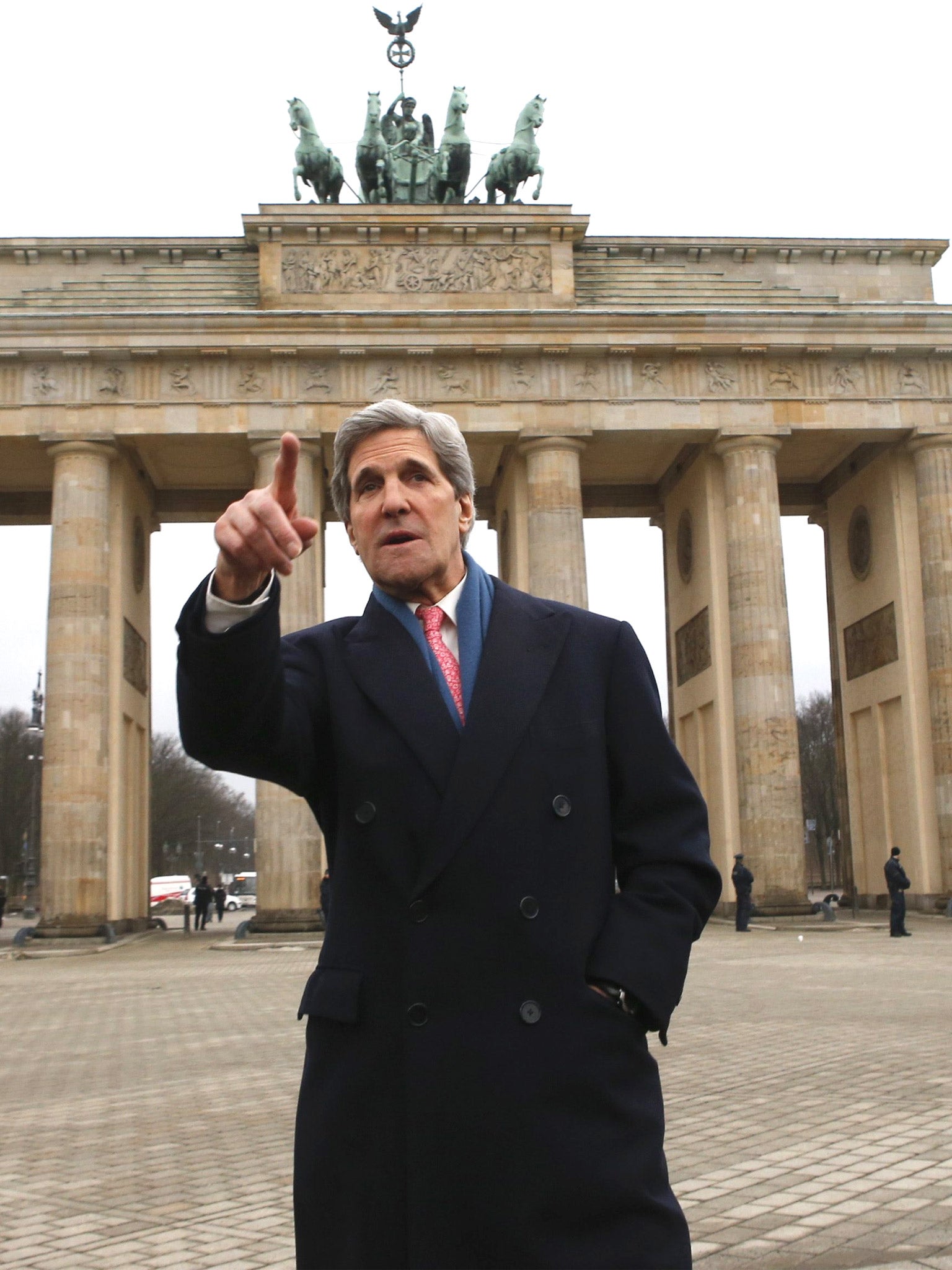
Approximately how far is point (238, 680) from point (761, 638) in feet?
106

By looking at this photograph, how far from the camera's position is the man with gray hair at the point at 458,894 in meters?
2.52

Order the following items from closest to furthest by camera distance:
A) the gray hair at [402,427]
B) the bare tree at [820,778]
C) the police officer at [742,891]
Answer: the gray hair at [402,427] < the police officer at [742,891] < the bare tree at [820,778]

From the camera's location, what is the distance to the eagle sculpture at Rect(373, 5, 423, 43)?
135ft

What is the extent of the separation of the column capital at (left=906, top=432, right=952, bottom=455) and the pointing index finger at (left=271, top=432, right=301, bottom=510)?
34793 millimetres

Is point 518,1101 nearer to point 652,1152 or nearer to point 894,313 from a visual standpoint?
point 652,1152

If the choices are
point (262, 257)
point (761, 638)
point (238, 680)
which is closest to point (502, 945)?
point (238, 680)

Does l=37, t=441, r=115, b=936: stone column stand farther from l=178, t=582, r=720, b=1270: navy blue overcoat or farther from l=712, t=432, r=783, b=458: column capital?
l=178, t=582, r=720, b=1270: navy blue overcoat

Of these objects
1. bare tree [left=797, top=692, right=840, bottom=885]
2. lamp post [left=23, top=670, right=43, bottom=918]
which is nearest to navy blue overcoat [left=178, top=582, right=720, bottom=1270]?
lamp post [left=23, top=670, right=43, bottom=918]

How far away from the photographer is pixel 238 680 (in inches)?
101

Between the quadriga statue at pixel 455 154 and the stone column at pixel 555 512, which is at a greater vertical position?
the quadriga statue at pixel 455 154

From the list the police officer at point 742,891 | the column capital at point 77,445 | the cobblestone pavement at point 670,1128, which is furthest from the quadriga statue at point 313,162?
the cobblestone pavement at point 670,1128

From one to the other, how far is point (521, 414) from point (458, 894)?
32.5m

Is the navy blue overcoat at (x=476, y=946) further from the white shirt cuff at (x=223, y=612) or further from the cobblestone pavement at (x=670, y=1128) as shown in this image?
the cobblestone pavement at (x=670, y=1128)

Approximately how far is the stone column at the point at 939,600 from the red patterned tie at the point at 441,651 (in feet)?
109
